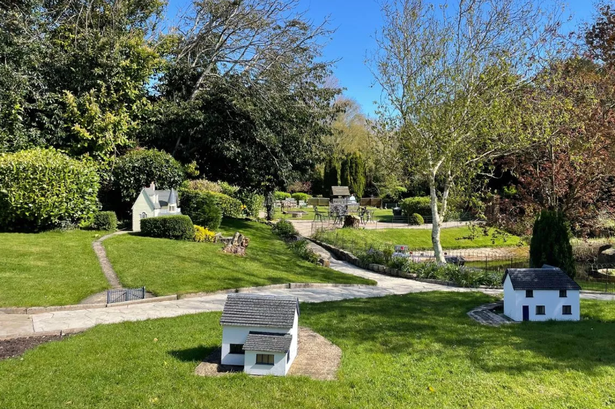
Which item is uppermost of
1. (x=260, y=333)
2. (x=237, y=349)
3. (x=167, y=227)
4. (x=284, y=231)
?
(x=167, y=227)

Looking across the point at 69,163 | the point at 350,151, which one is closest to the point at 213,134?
the point at 69,163

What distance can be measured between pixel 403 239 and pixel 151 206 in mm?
15682

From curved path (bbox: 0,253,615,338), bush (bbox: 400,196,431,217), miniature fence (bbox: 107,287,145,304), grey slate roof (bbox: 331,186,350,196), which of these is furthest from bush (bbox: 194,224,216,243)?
grey slate roof (bbox: 331,186,350,196)

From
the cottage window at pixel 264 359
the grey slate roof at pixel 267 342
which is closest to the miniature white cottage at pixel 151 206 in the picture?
the grey slate roof at pixel 267 342

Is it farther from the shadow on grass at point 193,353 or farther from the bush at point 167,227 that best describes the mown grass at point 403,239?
the shadow on grass at point 193,353

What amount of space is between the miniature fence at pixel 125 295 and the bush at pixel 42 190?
6.49 meters

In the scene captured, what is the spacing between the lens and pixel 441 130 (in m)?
15.4

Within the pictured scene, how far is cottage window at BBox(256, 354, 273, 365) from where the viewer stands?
5859mm

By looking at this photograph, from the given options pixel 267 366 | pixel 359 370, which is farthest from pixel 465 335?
pixel 267 366

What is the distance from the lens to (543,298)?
9297 mm

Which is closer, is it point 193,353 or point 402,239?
point 193,353

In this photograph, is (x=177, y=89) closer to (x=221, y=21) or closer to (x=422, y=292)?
(x=221, y=21)

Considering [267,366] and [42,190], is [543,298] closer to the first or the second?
[267,366]

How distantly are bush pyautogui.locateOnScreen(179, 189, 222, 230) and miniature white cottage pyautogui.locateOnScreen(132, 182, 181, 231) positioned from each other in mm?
1914
